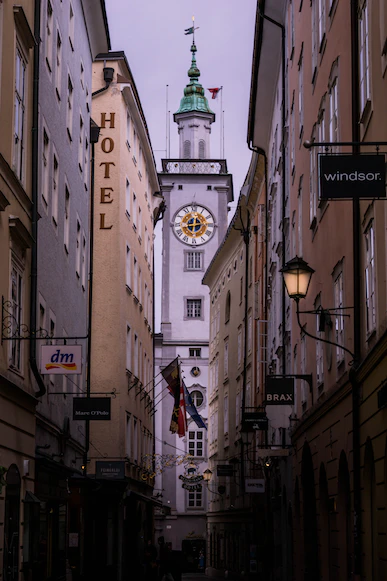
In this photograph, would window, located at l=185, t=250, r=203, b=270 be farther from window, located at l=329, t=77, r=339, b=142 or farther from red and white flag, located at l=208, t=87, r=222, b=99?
window, located at l=329, t=77, r=339, b=142

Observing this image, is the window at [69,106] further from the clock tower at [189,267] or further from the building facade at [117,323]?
the clock tower at [189,267]

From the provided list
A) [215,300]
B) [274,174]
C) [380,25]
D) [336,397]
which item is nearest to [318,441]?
[336,397]

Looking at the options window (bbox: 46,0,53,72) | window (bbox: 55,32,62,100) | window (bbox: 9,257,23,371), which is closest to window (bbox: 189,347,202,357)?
window (bbox: 55,32,62,100)

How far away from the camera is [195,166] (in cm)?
8075

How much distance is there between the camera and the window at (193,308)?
80000 mm

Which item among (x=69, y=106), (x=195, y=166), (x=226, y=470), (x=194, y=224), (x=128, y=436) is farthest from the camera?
(x=195, y=166)

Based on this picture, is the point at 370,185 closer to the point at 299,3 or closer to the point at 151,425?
the point at 299,3

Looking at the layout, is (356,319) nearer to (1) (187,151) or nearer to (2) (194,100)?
(1) (187,151)

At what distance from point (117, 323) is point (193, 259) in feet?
134

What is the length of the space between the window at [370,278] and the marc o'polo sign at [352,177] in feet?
11.7

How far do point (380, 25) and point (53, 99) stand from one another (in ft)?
37.9

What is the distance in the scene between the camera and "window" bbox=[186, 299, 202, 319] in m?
80.0

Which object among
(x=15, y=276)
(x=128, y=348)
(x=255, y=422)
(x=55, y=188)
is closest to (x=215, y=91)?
(x=128, y=348)

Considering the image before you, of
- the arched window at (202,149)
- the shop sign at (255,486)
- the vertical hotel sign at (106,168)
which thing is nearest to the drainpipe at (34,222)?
the shop sign at (255,486)
